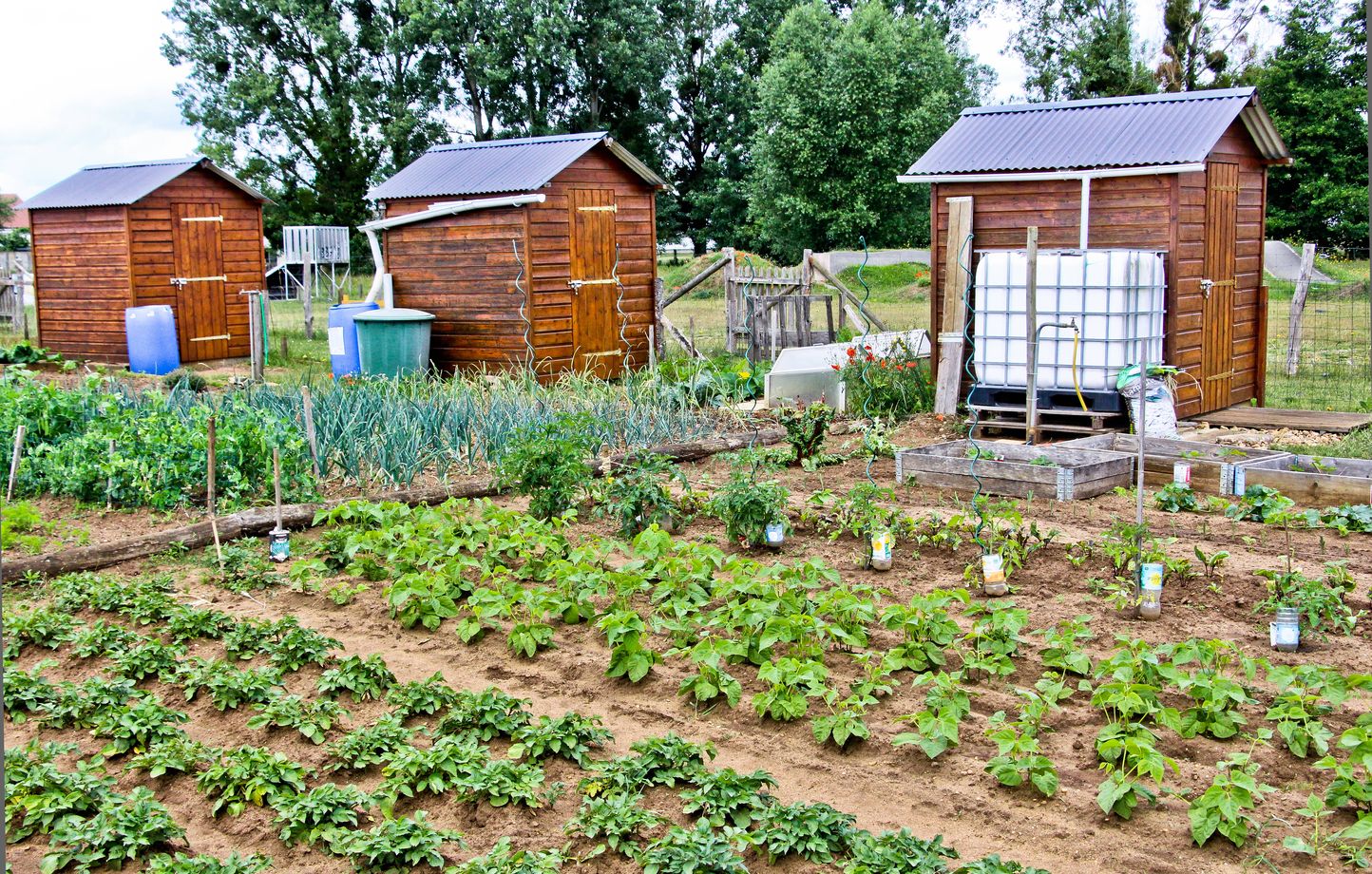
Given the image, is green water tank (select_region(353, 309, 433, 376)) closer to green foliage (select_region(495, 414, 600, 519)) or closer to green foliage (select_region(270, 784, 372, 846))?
green foliage (select_region(495, 414, 600, 519))

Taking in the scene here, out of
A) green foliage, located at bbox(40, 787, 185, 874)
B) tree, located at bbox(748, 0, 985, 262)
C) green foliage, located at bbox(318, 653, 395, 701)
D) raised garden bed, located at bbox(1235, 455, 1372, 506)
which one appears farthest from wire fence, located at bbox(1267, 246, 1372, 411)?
tree, located at bbox(748, 0, 985, 262)

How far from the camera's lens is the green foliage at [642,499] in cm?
743

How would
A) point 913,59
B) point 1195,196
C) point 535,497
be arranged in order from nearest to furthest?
point 535,497 < point 1195,196 < point 913,59

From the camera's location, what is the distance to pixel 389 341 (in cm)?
1406

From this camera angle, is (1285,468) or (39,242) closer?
(1285,468)

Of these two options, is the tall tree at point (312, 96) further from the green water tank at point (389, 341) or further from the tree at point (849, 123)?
the green water tank at point (389, 341)

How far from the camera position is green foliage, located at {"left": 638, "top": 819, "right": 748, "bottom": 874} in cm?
336

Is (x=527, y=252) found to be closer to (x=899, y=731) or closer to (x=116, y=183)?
(x=116, y=183)

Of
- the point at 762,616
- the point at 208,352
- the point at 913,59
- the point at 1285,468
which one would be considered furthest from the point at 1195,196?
the point at 913,59

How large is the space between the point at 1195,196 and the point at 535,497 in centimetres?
683

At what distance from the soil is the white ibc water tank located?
12.0ft

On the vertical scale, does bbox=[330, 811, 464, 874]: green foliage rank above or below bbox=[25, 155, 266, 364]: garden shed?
below

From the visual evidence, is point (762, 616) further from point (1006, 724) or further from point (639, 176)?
point (639, 176)

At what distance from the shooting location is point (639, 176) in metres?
15.9
